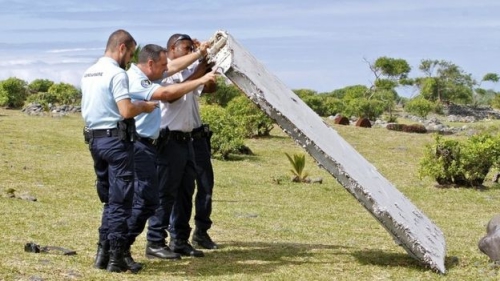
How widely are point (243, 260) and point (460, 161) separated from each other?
11.2 metres

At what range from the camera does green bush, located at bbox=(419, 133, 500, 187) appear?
18.5 metres

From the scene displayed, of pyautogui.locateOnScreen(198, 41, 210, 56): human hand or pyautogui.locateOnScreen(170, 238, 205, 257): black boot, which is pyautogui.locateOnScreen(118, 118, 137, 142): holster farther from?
pyautogui.locateOnScreen(170, 238, 205, 257): black boot

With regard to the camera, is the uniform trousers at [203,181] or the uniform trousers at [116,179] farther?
the uniform trousers at [203,181]

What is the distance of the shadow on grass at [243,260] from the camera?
309 inches

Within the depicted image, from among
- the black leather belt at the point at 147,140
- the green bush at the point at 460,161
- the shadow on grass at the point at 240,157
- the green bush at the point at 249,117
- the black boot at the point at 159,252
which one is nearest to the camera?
the black leather belt at the point at 147,140

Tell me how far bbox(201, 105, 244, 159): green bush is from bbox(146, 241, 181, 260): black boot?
14.1 metres

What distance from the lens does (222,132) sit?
2314cm

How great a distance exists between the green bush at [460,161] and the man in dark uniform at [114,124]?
1234 cm

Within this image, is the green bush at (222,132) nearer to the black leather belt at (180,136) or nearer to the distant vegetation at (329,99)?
the distant vegetation at (329,99)

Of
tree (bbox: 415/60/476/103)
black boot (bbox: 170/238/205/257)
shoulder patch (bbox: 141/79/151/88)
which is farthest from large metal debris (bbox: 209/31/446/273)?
tree (bbox: 415/60/476/103)

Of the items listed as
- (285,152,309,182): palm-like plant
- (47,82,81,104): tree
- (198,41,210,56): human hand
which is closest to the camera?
(198,41,210,56): human hand

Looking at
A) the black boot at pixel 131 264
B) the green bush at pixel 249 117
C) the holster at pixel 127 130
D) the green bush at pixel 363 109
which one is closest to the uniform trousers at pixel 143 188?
the black boot at pixel 131 264

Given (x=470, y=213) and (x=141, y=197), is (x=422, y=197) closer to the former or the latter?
(x=470, y=213)

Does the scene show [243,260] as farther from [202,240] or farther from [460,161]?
[460,161]
